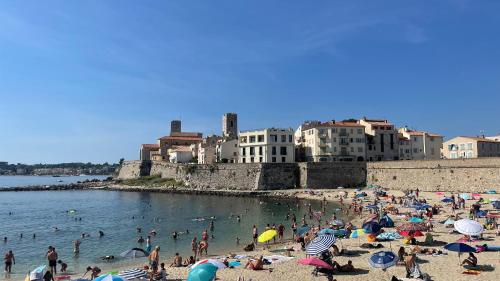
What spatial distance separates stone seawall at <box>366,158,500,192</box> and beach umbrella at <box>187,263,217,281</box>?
144 feet

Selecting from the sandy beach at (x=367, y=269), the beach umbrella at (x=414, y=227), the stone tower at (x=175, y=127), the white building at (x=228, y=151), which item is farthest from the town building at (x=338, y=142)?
the stone tower at (x=175, y=127)

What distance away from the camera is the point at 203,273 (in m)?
15.0

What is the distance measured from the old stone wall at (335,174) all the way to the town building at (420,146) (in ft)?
57.8

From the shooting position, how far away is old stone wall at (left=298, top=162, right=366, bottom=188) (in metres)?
67.4

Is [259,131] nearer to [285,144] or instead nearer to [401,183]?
[285,144]

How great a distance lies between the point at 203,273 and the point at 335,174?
54996 mm

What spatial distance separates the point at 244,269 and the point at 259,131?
5612 cm

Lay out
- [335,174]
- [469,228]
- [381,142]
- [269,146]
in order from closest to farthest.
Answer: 1. [469,228]
2. [335,174]
3. [269,146]
4. [381,142]

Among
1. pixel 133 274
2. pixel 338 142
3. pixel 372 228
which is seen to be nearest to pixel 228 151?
pixel 338 142

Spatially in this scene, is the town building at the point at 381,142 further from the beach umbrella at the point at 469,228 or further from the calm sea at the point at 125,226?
the beach umbrella at the point at 469,228

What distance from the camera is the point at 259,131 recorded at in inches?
2977

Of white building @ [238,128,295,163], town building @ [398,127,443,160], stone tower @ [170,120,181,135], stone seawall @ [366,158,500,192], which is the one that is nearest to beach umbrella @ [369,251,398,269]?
stone seawall @ [366,158,500,192]

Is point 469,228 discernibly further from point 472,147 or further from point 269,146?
point 269,146

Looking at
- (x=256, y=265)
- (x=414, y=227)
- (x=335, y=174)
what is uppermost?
(x=335, y=174)
